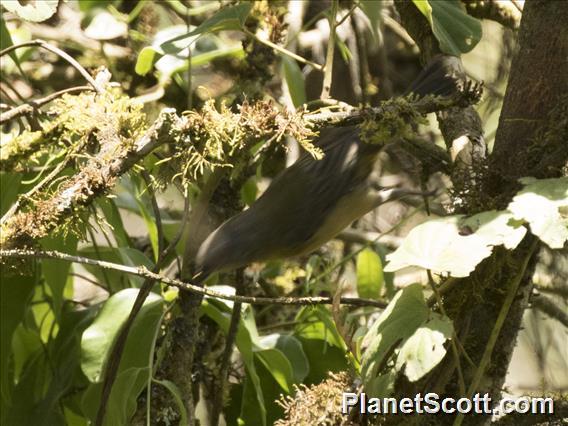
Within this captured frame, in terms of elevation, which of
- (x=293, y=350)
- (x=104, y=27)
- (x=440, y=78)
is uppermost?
(x=104, y=27)

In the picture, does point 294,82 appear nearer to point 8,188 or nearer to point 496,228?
point 8,188

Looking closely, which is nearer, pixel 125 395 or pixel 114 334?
pixel 125 395

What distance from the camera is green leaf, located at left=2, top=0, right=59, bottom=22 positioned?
1.98 metres

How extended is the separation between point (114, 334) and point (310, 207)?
1.58 ft

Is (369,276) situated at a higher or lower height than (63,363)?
higher

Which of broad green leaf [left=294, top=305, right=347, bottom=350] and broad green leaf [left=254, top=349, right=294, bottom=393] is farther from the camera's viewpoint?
broad green leaf [left=294, top=305, right=347, bottom=350]

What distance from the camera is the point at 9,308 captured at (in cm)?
214

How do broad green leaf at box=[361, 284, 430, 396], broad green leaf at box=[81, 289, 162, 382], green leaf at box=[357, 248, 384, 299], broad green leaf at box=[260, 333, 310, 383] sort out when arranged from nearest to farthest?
broad green leaf at box=[361, 284, 430, 396]
broad green leaf at box=[81, 289, 162, 382]
broad green leaf at box=[260, 333, 310, 383]
green leaf at box=[357, 248, 384, 299]

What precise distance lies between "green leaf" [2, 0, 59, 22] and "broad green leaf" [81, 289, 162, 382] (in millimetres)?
612

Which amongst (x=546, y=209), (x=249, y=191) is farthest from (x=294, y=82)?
(x=546, y=209)

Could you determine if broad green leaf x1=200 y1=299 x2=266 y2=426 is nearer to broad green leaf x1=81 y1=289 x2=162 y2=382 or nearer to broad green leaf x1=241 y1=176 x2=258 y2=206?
broad green leaf x1=81 y1=289 x2=162 y2=382

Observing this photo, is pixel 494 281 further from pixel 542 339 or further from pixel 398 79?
pixel 398 79

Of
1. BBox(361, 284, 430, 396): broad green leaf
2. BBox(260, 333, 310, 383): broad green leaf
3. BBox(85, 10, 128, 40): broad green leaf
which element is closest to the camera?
BBox(361, 284, 430, 396): broad green leaf

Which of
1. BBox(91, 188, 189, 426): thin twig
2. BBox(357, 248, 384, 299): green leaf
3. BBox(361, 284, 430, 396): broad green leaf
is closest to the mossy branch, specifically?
BBox(91, 188, 189, 426): thin twig
